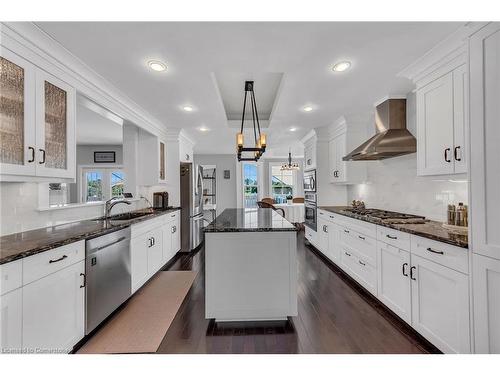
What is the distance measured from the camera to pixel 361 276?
9.77 ft

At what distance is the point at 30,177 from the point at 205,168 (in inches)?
181

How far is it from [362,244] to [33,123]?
3.37 meters

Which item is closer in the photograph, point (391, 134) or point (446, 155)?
point (446, 155)

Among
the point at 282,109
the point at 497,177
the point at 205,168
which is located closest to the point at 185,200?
the point at 205,168

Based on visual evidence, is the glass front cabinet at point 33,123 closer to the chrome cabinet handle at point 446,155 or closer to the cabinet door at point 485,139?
the cabinet door at point 485,139

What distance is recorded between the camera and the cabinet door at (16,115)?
162cm

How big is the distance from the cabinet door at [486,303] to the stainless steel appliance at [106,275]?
2.73m

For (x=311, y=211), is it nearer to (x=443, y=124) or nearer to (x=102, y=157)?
(x=443, y=124)

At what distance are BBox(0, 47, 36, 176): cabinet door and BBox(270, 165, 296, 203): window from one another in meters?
7.25

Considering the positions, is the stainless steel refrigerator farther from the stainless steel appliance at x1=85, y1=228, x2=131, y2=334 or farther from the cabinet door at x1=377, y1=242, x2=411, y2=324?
the cabinet door at x1=377, y1=242, x2=411, y2=324

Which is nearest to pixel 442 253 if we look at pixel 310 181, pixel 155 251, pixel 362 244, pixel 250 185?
pixel 362 244

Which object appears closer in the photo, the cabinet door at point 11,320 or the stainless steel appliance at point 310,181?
the cabinet door at point 11,320

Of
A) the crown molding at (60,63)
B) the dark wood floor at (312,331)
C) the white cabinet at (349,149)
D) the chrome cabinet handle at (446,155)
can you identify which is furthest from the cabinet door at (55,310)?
the white cabinet at (349,149)

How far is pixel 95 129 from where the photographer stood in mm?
4492
